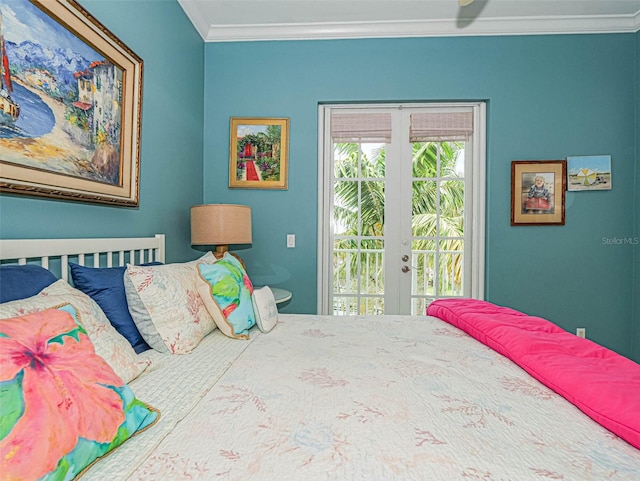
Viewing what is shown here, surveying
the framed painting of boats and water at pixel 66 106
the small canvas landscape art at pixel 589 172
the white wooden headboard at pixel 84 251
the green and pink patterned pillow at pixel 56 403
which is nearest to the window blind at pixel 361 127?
the small canvas landscape art at pixel 589 172

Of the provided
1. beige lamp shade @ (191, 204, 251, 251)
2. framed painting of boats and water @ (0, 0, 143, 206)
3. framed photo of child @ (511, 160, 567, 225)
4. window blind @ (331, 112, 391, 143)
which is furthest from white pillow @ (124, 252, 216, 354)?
framed photo of child @ (511, 160, 567, 225)

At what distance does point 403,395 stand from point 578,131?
2.88 meters

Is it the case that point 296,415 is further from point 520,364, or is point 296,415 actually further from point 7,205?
point 7,205

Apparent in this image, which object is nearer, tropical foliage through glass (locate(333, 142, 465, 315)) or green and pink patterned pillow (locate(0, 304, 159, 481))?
green and pink patterned pillow (locate(0, 304, 159, 481))

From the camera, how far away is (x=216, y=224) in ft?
7.70

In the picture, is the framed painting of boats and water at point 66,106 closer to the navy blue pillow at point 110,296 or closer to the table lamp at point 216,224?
the navy blue pillow at point 110,296

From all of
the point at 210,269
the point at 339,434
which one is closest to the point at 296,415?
the point at 339,434

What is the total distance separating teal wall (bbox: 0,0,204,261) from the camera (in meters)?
1.39

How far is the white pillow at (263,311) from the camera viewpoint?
5.55ft

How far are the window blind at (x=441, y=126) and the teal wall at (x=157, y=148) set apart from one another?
182 centimetres

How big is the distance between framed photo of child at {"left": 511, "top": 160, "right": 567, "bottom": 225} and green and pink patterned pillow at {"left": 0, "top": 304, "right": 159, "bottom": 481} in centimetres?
291

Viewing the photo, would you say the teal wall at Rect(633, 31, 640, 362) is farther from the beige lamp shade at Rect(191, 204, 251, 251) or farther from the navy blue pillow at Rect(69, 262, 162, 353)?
the navy blue pillow at Rect(69, 262, 162, 353)

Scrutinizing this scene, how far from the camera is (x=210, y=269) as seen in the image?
1.64 meters

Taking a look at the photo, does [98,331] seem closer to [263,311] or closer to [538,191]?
[263,311]
